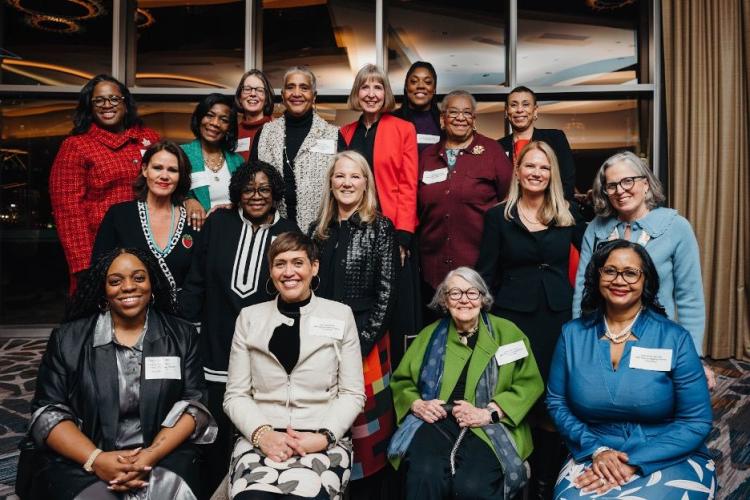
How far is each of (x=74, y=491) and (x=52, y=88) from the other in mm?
4771

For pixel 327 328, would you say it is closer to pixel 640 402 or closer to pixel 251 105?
pixel 640 402

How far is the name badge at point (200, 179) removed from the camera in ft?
10.7

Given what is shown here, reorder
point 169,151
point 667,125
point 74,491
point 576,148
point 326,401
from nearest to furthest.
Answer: point 74,491 < point 326,401 < point 169,151 < point 667,125 < point 576,148

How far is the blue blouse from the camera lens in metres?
2.15

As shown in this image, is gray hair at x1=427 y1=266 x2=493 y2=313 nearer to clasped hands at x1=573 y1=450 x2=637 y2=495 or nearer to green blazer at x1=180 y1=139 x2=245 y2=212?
clasped hands at x1=573 y1=450 x2=637 y2=495

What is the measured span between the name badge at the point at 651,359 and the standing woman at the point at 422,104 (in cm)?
184

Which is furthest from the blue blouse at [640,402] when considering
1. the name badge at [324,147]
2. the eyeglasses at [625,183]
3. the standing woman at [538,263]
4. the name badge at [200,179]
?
the name badge at [200,179]

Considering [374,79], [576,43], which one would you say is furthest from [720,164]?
[374,79]

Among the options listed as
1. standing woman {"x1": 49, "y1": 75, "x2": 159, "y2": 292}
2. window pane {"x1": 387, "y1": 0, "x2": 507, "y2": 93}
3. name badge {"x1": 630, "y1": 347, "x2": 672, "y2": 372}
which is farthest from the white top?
window pane {"x1": 387, "y1": 0, "x2": 507, "y2": 93}

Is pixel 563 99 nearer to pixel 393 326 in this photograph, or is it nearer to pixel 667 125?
pixel 667 125

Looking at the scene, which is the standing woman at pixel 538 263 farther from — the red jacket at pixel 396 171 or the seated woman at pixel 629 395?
the red jacket at pixel 396 171

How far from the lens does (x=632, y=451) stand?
217 cm

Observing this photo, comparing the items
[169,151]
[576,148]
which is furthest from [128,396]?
[576,148]

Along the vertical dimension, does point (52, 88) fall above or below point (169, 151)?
above
